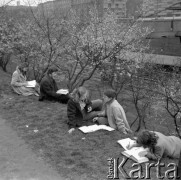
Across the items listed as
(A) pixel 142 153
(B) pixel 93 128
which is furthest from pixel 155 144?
(B) pixel 93 128

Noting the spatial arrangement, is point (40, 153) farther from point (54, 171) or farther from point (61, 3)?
point (61, 3)

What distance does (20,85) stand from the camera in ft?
27.5

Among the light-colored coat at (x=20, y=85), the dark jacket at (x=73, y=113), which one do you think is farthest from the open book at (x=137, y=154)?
the light-colored coat at (x=20, y=85)

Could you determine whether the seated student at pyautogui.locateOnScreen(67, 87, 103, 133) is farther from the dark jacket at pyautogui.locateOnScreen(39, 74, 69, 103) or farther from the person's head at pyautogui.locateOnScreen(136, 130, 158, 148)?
the dark jacket at pyautogui.locateOnScreen(39, 74, 69, 103)

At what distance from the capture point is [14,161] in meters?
4.28

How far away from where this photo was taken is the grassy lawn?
13.3ft

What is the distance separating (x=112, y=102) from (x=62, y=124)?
115cm

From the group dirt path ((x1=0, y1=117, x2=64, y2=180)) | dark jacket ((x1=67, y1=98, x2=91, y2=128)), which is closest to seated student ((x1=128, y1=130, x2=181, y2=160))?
dirt path ((x1=0, y1=117, x2=64, y2=180))

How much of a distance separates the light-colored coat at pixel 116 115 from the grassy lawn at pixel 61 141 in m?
0.20

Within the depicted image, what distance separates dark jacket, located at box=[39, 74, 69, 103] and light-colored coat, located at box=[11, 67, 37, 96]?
0.87 metres

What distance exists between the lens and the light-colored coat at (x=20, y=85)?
27.4 ft

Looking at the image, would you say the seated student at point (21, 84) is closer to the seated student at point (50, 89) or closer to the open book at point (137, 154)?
the seated student at point (50, 89)
